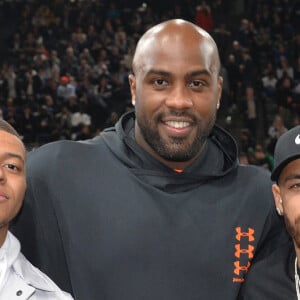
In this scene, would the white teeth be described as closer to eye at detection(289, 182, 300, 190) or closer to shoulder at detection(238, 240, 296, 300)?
eye at detection(289, 182, 300, 190)

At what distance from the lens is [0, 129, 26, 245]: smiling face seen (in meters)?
2.40

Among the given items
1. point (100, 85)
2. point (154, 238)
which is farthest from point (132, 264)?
point (100, 85)

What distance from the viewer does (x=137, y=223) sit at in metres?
2.71

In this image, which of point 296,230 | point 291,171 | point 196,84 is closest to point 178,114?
point 196,84

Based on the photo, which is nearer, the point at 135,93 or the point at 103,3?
the point at 135,93

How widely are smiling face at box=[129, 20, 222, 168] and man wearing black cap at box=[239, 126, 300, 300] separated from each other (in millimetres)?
359

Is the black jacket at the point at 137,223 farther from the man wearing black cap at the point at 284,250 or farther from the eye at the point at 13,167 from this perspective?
the eye at the point at 13,167

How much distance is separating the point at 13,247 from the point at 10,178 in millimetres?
262

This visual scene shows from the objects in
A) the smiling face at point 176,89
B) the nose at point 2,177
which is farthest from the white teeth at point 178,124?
the nose at point 2,177

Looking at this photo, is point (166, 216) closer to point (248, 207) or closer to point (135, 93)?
point (248, 207)

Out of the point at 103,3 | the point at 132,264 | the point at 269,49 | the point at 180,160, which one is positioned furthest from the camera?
the point at 103,3

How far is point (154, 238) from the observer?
2.69 m

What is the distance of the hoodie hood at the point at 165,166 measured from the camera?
2.83m

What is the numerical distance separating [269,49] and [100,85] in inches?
185
